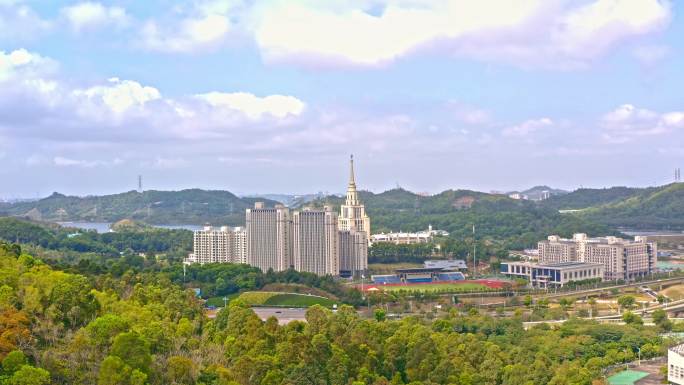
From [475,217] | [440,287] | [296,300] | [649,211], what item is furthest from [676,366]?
[649,211]

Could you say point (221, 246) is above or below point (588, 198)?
below

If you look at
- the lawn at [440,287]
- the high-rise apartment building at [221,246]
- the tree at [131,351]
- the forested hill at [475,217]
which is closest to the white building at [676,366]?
the tree at [131,351]

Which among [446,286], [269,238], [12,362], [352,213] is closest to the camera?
[12,362]

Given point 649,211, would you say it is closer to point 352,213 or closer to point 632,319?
point 352,213

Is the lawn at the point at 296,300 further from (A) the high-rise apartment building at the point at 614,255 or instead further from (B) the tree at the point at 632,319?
(A) the high-rise apartment building at the point at 614,255

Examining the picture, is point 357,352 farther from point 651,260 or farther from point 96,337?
point 651,260

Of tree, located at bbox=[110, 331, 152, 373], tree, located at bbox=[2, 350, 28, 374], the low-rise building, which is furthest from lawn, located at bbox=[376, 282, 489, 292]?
tree, located at bbox=[2, 350, 28, 374]
